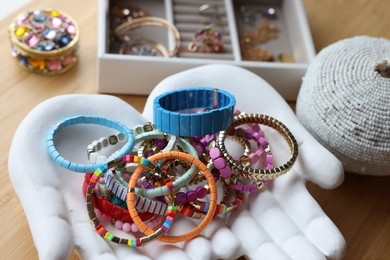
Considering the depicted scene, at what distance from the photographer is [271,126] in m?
1.07

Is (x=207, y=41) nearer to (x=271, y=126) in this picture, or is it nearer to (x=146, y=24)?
(x=146, y=24)

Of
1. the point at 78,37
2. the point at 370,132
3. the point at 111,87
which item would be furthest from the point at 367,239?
the point at 78,37

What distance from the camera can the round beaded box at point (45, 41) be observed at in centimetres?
124

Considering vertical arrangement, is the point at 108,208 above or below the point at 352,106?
below

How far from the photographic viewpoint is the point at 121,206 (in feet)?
3.18

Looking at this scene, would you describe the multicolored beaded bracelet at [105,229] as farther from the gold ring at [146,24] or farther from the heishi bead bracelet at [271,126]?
the gold ring at [146,24]

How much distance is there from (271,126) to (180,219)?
238mm

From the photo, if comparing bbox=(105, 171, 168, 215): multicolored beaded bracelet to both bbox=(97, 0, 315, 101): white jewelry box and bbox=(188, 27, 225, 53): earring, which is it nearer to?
bbox=(97, 0, 315, 101): white jewelry box

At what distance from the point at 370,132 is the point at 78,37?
634 millimetres

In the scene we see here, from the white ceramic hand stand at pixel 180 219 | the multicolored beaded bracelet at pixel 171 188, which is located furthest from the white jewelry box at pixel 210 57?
the multicolored beaded bracelet at pixel 171 188

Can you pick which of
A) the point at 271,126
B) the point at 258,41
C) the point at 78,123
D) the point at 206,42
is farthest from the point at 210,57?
the point at 78,123

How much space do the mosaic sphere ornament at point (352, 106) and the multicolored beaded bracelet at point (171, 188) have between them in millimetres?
266

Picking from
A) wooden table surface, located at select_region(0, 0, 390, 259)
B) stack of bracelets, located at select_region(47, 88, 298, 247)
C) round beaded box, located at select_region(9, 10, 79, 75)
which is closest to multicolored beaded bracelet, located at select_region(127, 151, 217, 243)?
stack of bracelets, located at select_region(47, 88, 298, 247)

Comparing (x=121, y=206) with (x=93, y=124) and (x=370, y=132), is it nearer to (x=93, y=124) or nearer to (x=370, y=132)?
(x=93, y=124)
